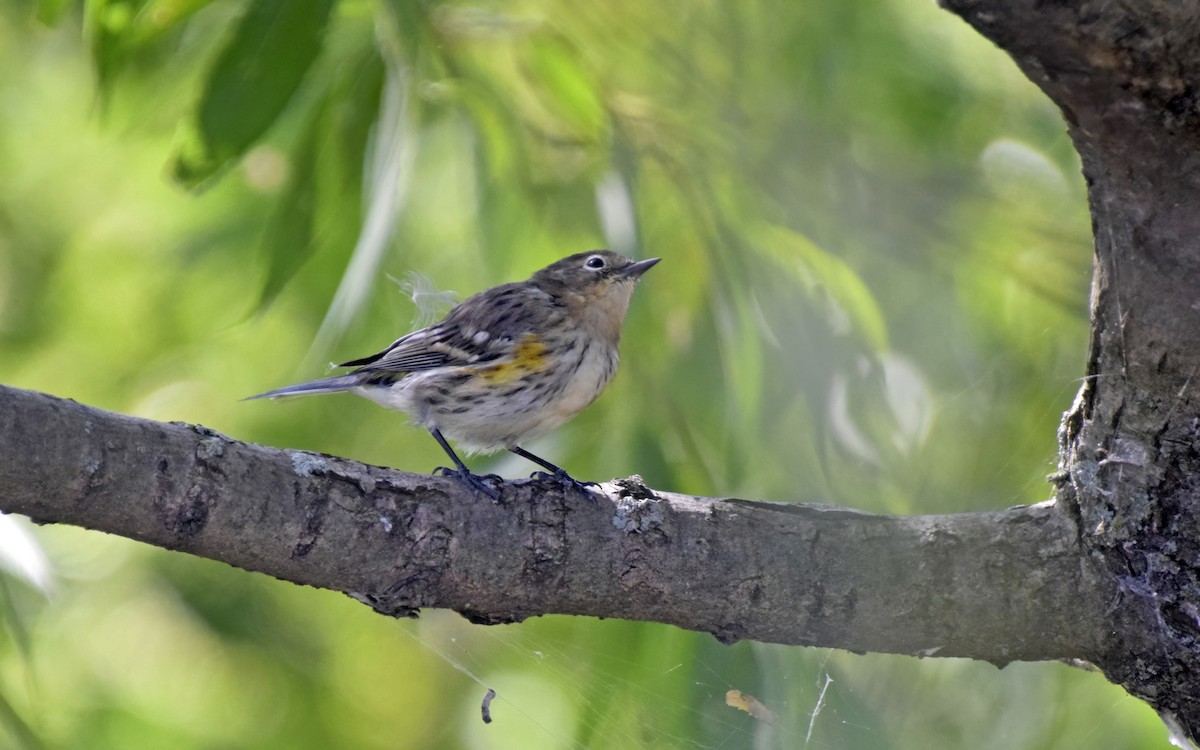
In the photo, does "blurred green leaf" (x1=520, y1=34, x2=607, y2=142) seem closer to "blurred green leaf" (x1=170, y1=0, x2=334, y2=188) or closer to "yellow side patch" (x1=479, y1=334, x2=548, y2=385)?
"blurred green leaf" (x1=170, y1=0, x2=334, y2=188)

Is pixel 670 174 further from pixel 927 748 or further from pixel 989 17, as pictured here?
pixel 927 748

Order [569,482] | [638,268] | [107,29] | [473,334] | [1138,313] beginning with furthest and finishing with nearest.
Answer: [473,334], [638,268], [107,29], [569,482], [1138,313]

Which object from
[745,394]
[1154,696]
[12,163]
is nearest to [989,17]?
[745,394]

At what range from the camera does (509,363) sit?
11.0ft

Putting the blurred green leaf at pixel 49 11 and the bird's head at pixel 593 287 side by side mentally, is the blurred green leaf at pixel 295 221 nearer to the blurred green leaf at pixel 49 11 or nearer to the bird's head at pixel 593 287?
the blurred green leaf at pixel 49 11

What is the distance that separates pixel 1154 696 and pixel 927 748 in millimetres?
580

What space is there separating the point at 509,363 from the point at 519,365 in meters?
0.03

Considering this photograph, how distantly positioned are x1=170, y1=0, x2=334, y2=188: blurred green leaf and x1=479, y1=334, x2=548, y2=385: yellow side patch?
44.1 inches

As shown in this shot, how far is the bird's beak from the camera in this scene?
2798mm

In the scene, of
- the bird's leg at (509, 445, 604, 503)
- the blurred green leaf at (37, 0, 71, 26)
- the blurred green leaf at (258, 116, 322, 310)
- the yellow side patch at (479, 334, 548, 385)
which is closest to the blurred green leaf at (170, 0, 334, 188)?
the blurred green leaf at (258, 116, 322, 310)

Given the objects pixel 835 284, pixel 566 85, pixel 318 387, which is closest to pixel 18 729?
pixel 318 387

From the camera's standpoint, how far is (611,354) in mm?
3156

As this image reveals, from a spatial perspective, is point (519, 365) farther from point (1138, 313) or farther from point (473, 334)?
point (1138, 313)

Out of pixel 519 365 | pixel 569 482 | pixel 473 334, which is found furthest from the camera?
pixel 473 334
